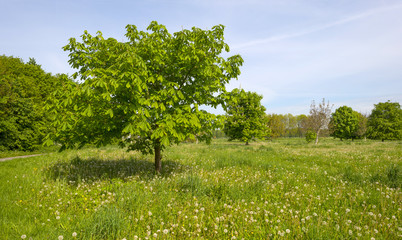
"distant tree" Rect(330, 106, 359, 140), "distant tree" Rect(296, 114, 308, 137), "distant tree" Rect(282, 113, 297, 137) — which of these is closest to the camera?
"distant tree" Rect(296, 114, 308, 137)

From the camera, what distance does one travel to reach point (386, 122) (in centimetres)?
4950

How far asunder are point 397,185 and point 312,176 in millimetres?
2766

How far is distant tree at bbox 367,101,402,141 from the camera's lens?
48.9 m

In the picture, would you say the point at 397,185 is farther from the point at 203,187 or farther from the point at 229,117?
the point at 229,117

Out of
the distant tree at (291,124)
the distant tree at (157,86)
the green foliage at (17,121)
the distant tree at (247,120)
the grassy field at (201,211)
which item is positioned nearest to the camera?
the grassy field at (201,211)

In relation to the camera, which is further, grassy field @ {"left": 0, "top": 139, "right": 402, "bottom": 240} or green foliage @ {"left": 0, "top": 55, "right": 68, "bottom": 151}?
green foliage @ {"left": 0, "top": 55, "right": 68, "bottom": 151}

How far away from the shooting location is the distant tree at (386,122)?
4888 cm

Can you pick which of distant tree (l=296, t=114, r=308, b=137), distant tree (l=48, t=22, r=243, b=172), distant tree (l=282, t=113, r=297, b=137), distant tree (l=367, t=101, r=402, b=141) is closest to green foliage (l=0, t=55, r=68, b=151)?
distant tree (l=48, t=22, r=243, b=172)

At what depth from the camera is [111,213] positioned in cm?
425

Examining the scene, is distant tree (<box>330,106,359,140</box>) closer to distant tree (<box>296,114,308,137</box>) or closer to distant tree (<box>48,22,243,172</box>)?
distant tree (<box>296,114,308,137</box>)

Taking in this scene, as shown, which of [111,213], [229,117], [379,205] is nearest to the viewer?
[111,213]

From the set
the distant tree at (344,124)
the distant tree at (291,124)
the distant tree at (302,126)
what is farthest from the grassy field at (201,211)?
the distant tree at (291,124)

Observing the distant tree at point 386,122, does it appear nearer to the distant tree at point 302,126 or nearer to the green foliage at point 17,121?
the distant tree at point 302,126

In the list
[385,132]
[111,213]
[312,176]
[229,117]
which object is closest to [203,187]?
[111,213]
